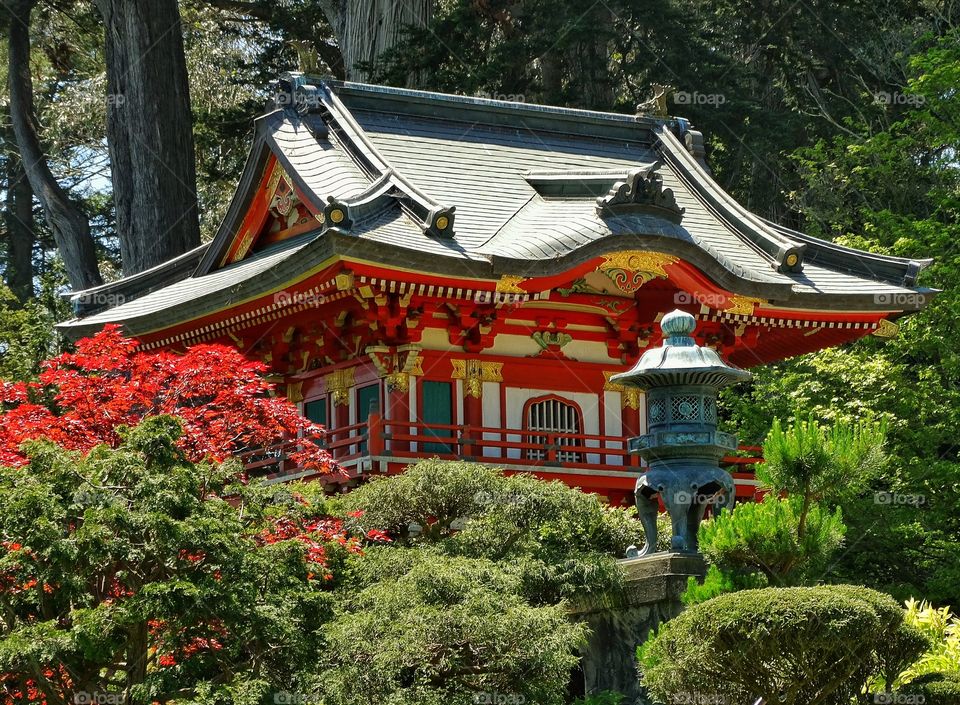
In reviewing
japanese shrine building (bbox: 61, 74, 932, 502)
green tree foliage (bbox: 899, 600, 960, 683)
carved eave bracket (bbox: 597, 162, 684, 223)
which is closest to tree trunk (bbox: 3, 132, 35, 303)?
japanese shrine building (bbox: 61, 74, 932, 502)

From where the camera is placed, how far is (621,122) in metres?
22.1

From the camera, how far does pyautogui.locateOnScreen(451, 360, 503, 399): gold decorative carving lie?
715 inches

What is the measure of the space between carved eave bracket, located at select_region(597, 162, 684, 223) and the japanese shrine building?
2 centimetres

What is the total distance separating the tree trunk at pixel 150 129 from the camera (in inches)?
1078

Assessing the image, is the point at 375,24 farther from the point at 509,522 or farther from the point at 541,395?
the point at 509,522

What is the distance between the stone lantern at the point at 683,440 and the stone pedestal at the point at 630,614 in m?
0.21

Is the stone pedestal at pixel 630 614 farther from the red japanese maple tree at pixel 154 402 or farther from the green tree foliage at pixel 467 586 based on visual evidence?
the red japanese maple tree at pixel 154 402

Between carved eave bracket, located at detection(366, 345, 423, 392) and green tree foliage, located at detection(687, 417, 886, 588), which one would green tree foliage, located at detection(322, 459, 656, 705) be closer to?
green tree foliage, located at detection(687, 417, 886, 588)

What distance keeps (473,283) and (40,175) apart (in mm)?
13908

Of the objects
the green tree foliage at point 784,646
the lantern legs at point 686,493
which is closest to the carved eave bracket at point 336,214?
the lantern legs at point 686,493

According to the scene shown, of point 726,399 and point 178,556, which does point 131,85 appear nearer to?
point 726,399

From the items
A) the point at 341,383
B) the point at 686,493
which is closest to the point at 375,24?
the point at 341,383

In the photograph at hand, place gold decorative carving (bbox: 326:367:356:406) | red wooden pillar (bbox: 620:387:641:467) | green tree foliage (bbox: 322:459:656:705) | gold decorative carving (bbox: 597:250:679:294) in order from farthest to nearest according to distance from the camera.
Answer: red wooden pillar (bbox: 620:387:641:467)
gold decorative carving (bbox: 326:367:356:406)
gold decorative carving (bbox: 597:250:679:294)
green tree foliage (bbox: 322:459:656:705)

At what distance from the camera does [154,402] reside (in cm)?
1466
